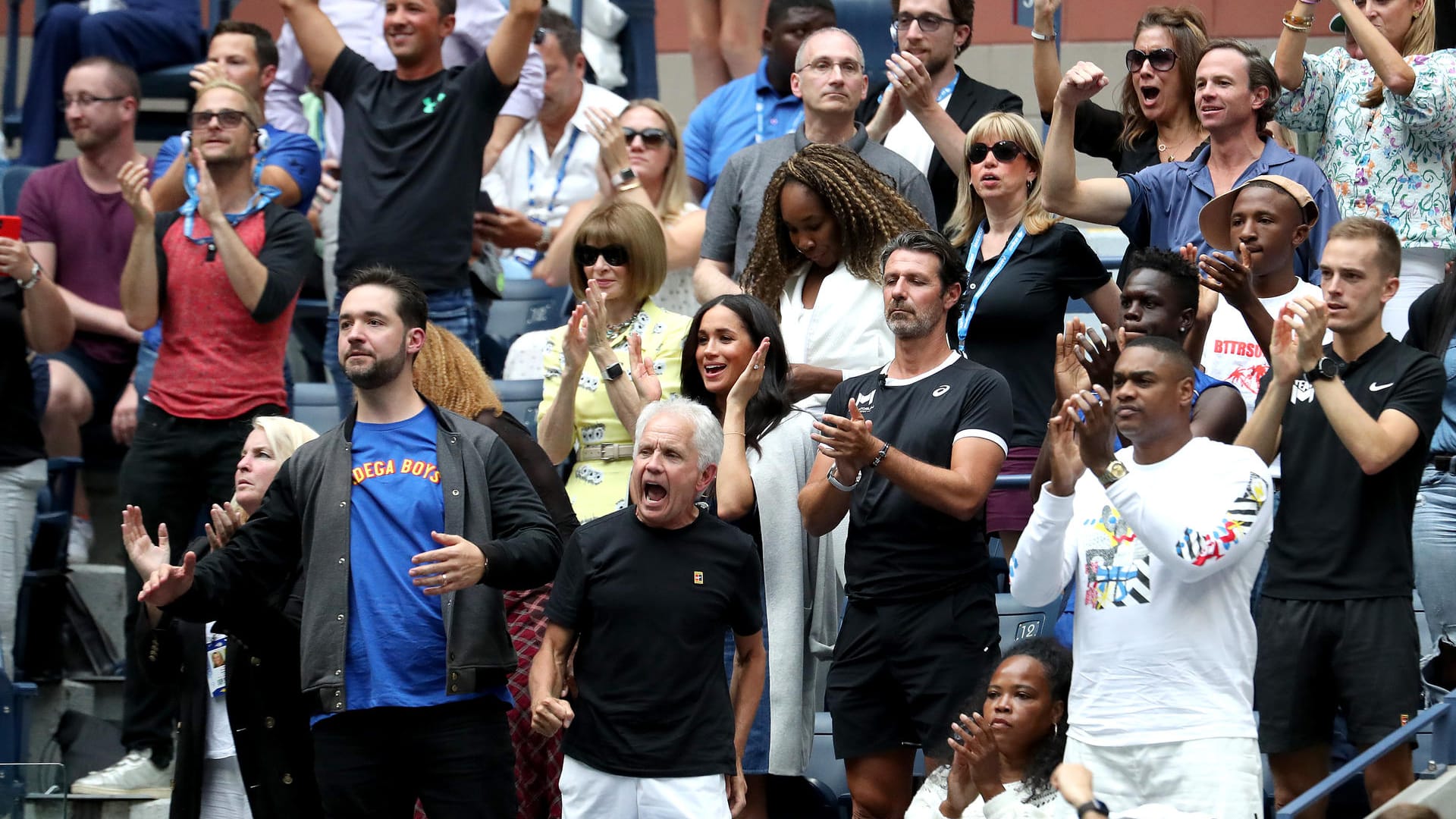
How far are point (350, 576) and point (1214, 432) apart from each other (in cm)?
232

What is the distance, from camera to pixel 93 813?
6.39m

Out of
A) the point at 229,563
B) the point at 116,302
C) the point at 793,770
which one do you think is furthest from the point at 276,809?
the point at 116,302

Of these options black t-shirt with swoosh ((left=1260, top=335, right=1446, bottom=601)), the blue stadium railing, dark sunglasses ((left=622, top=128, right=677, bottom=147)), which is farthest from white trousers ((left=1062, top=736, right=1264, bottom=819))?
dark sunglasses ((left=622, top=128, right=677, bottom=147))

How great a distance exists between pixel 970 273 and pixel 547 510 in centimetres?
174

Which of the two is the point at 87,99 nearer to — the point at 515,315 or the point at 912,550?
the point at 515,315

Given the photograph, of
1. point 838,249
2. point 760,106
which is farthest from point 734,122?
point 838,249

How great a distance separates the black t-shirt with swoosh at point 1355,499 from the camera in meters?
4.94

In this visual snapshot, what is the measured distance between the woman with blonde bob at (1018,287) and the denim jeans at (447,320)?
6.53 ft

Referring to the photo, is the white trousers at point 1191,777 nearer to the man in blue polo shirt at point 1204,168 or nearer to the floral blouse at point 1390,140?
the man in blue polo shirt at point 1204,168

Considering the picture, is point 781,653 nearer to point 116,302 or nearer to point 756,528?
point 756,528

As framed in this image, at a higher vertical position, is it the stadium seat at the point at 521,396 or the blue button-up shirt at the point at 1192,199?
the blue button-up shirt at the point at 1192,199

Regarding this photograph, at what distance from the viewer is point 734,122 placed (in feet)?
26.7

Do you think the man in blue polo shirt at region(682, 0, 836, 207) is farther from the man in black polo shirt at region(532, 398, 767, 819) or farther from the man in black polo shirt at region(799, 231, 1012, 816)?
the man in black polo shirt at region(532, 398, 767, 819)

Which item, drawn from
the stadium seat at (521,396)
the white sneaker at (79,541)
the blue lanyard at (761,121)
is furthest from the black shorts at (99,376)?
the blue lanyard at (761,121)
